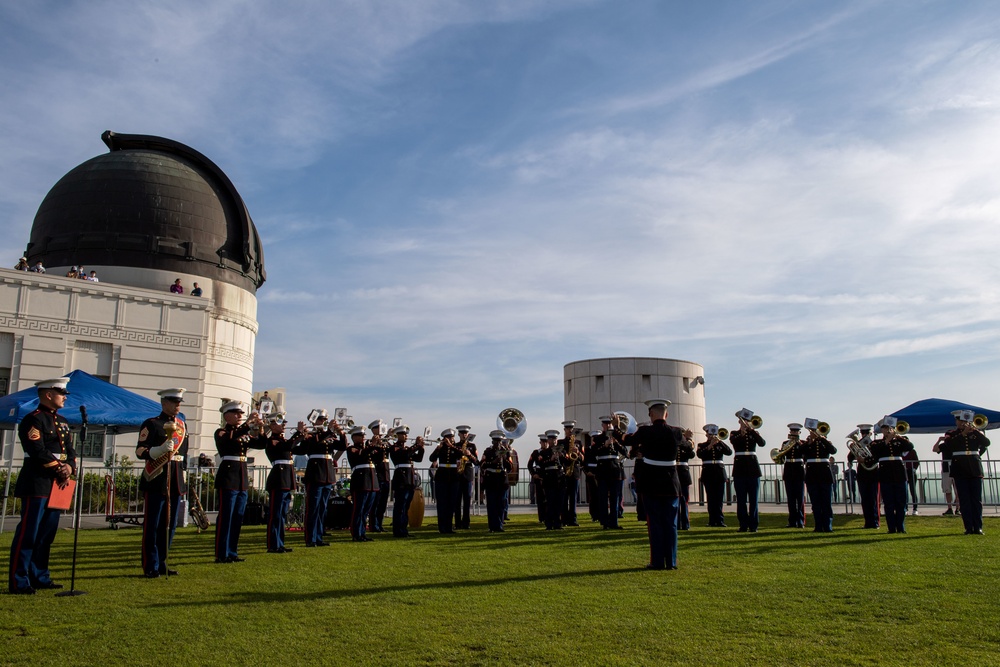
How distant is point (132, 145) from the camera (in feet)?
136

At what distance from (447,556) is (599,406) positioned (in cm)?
1869

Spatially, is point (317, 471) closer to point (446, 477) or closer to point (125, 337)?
point (446, 477)

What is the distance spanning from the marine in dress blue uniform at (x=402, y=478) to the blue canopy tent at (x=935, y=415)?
47.5 feet

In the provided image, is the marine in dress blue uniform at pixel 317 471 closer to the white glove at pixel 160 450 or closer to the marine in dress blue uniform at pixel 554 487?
the white glove at pixel 160 450

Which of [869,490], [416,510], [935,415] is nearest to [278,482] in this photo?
[416,510]

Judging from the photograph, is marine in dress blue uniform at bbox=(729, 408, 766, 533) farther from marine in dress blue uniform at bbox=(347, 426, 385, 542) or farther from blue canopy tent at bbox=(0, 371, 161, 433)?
blue canopy tent at bbox=(0, 371, 161, 433)

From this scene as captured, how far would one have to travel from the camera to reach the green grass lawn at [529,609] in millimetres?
5445

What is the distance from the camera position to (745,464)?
15.0 meters

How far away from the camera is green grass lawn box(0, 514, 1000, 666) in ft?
17.9

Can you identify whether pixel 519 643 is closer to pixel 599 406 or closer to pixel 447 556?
pixel 447 556

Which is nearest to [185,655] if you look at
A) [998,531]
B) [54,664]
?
[54,664]

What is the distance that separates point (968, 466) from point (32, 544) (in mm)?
13792

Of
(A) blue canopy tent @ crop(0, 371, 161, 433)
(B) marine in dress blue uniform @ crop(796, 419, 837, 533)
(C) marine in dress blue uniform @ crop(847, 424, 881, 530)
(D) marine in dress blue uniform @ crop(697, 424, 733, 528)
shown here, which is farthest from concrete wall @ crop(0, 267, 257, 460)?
(C) marine in dress blue uniform @ crop(847, 424, 881, 530)

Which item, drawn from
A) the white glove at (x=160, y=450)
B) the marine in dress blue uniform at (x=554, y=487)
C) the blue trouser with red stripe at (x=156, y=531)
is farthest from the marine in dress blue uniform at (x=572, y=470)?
the white glove at (x=160, y=450)
